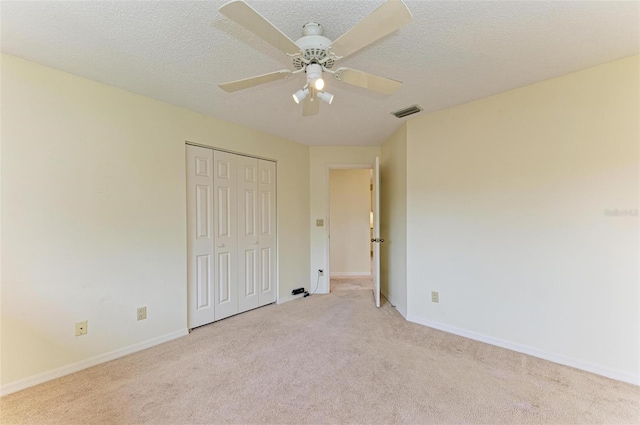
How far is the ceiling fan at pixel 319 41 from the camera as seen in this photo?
109cm

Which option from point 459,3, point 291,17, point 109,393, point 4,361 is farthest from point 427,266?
point 4,361

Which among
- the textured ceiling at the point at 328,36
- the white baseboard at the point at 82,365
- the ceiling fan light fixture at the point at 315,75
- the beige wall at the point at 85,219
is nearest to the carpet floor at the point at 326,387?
the white baseboard at the point at 82,365

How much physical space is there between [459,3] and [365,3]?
48 cm

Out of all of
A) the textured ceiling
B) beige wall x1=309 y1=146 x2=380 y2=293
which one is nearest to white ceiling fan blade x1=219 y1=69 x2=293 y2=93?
the textured ceiling

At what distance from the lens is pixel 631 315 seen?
196cm

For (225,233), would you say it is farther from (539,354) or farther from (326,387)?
(539,354)

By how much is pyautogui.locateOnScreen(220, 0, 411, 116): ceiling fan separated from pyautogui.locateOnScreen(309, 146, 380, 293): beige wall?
93.0 inches

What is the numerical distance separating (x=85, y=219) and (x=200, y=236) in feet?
3.26

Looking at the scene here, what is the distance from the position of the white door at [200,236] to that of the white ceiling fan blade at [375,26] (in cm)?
212

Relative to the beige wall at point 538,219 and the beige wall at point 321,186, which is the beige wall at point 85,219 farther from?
the beige wall at point 538,219

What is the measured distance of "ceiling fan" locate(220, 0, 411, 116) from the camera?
1092 mm

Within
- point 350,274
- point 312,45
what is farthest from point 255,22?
point 350,274

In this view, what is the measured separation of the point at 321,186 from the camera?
4246 millimetres

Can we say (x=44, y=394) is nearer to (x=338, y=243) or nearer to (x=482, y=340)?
(x=482, y=340)
